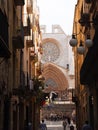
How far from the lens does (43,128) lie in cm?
2484

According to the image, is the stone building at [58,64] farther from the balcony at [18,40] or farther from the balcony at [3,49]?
the balcony at [3,49]

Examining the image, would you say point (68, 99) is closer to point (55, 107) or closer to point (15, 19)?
point (55, 107)

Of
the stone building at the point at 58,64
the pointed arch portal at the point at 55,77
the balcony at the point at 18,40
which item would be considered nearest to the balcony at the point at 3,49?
the balcony at the point at 18,40

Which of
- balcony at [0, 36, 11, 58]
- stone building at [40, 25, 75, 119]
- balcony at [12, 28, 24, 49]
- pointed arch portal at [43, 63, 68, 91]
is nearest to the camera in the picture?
balcony at [0, 36, 11, 58]

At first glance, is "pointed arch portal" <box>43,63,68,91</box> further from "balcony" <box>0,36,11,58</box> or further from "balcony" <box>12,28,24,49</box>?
"balcony" <box>0,36,11,58</box>

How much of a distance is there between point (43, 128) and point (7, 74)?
26.8ft

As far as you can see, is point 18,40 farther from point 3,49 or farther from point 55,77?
point 55,77

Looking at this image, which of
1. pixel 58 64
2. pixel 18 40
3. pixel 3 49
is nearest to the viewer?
pixel 3 49

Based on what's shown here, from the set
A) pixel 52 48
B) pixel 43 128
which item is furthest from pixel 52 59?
pixel 43 128

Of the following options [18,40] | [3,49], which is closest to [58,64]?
[18,40]

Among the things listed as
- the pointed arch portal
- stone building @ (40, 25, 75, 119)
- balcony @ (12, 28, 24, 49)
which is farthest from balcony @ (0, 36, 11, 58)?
the pointed arch portal

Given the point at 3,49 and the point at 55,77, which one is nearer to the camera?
the point at 3,49

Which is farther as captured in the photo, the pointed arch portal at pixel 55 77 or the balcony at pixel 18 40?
the pointed arch portal at pixel 55 77

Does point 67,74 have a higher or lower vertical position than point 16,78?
lower
